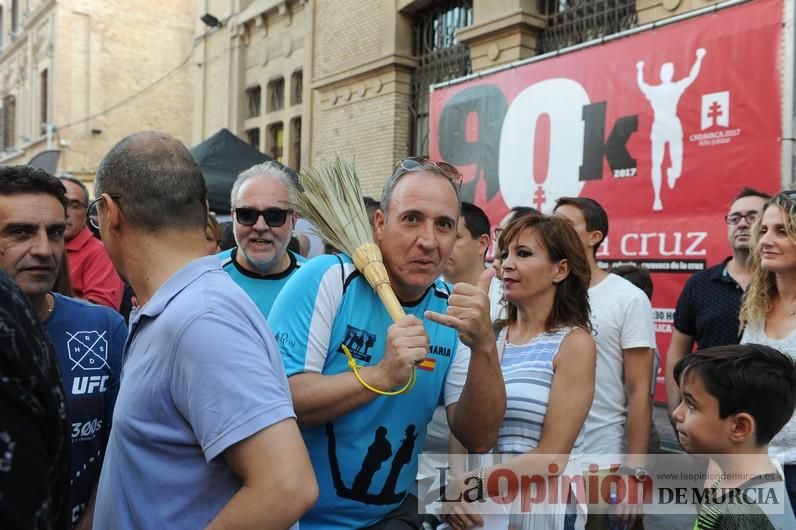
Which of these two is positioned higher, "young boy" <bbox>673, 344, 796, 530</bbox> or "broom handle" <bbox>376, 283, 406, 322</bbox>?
"broom handle" <bbox>376, 283, 406, 322</bbox>

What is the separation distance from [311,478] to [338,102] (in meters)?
12.0

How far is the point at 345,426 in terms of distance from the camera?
1977 millimetres

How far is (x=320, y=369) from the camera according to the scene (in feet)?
6.37

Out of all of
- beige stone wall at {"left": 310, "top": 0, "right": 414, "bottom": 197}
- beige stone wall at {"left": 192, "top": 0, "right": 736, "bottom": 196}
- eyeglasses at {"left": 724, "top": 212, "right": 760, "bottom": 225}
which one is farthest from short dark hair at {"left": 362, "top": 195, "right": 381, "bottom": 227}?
beige stone wall at {"left": 310, "top": 0, "right": 414, "bottom": 197}

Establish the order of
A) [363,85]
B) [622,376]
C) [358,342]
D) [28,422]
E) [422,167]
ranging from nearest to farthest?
[28,422]
[358,342]
[422,167]
[622,376]
[363,85]

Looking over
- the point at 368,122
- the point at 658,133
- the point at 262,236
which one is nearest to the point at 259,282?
the point at 262,236

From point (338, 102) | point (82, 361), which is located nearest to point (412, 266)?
point (82, 361)

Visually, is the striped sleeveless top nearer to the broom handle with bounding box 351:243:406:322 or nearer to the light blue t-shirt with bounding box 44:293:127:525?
the broom handle with bounding box 351:243:406:322

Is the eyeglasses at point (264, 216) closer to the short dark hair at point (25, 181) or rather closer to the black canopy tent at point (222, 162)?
the short dark hair at point (25, 181)

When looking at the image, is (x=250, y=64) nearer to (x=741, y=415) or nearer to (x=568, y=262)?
(x=568, y=262)

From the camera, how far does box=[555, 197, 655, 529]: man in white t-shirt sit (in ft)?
10.6

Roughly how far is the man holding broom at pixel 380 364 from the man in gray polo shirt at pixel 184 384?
398 millimetres

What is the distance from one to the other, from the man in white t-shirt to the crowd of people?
1cm

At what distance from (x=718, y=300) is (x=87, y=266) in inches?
151
